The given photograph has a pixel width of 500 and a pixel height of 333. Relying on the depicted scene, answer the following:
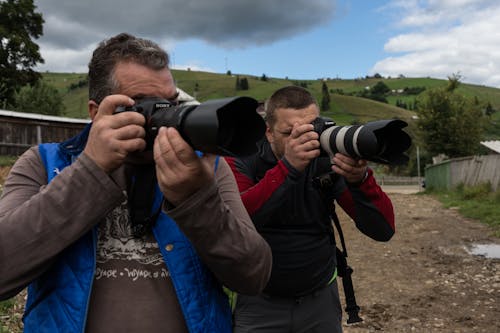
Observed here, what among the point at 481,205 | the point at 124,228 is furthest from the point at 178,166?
the point at 481,205

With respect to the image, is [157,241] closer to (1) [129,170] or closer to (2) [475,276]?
(1) [129,170]

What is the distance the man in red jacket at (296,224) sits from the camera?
2.48 metres

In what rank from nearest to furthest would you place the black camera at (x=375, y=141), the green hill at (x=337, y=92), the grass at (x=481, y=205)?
the black camera at (x=375, y=141), the grass at (x=481, y=205), the green hill at (x=337, y=92)

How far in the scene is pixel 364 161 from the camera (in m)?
2.15

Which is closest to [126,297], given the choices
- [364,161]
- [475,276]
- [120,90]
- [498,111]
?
[120,90]

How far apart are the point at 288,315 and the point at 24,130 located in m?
19.1

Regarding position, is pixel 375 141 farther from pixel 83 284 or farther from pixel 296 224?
pixel 83 284

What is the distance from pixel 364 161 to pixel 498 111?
107 m

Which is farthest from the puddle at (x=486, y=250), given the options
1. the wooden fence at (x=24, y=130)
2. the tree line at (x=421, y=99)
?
the tree line at (x=421, y=99)

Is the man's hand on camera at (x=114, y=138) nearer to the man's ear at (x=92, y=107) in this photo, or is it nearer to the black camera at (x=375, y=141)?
the man's ear at (x=92, y=107)

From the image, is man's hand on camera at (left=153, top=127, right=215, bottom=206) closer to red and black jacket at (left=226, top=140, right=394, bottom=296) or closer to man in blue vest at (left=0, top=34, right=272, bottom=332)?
man in blue vest at (left=0, top=34, right=272, bottom=332)

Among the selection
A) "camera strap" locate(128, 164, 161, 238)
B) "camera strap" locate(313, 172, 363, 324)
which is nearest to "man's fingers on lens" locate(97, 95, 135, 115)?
"camera strap" locate(128, 164, 161, 238)

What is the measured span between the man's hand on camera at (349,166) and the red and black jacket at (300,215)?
0.52 feet

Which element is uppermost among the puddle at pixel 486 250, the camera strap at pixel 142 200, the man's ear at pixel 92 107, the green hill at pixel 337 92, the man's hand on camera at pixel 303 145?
the green hill at pixel 337 92
